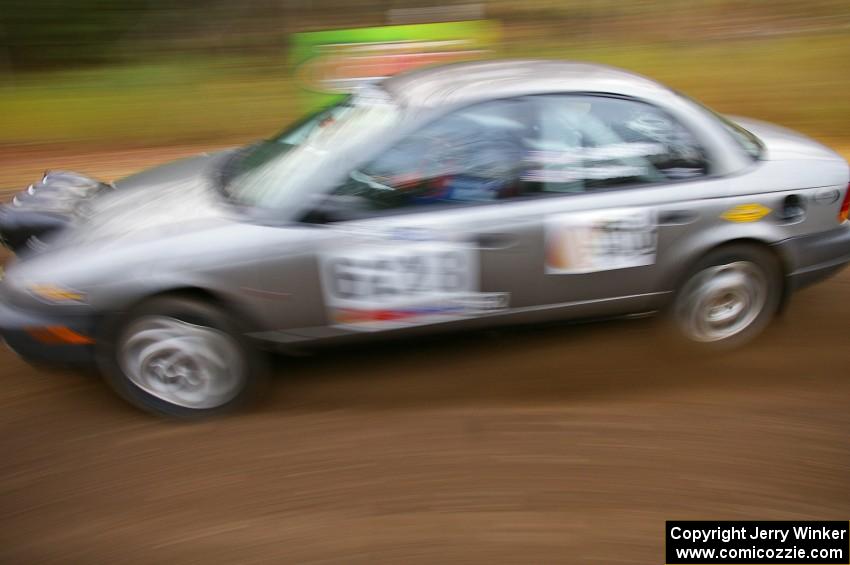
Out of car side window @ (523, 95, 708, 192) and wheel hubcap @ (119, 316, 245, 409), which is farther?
car side window @ (523, 95, 708, 192)

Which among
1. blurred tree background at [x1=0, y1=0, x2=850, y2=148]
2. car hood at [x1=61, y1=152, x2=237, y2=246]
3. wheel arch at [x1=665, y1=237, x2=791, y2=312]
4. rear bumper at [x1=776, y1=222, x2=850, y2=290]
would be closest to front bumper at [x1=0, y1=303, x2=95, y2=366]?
car hood at [x1=61, y1=152, x2=237, y2=246]

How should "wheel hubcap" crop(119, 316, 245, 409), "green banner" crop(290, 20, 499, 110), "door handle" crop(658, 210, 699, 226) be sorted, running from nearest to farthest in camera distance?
"wheel hubcap" crop(119, 316, 245, 409)
"door handle" crop(658, 210, 699, 226)
"green banner" crop(290, 20, 499, 110)

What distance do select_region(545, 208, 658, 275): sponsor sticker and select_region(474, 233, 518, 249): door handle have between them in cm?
18

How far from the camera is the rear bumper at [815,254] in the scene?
3990 mm

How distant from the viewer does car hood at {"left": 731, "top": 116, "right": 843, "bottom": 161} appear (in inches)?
160

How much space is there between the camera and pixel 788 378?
12.8ft

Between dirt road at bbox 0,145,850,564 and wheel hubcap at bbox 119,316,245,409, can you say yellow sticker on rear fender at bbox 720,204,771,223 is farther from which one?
wheel hubcap at bbox 119,316,245,409

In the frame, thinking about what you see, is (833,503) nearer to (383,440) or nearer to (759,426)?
(759,426)

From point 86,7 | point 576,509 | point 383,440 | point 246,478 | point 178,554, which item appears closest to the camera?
point 178,554

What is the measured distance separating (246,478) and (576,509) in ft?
4.51

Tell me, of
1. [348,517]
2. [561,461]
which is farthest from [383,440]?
[561,461]

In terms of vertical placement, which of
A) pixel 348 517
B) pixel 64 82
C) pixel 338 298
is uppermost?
pixel 64 82

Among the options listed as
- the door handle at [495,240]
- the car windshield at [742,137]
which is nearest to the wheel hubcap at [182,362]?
the door handle at [495,240]

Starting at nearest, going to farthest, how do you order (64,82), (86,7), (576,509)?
(576,509)
(64,82)
(86,7)
